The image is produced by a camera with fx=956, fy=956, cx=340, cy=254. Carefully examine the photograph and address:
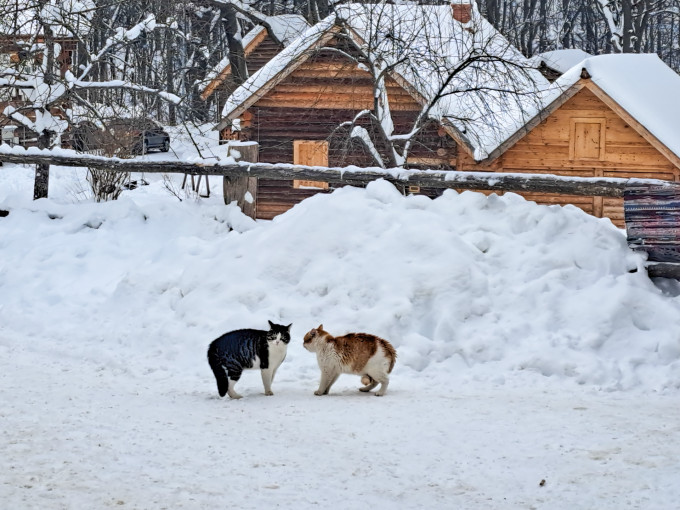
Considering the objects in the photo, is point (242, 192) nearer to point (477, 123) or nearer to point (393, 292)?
point (393, 292)

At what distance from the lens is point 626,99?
23.9 metres

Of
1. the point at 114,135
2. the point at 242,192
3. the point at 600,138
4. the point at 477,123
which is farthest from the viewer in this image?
the point at 600,138

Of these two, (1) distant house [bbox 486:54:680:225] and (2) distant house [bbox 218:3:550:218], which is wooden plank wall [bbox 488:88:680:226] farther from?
(2) distant house [bbox 218:3:550:218]

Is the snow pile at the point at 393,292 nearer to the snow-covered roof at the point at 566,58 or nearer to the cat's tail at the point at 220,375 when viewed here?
the cat's tail at the point at 220,375

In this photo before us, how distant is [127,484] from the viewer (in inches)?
215

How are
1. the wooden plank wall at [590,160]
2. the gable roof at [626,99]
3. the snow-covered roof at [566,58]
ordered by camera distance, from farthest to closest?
1. the snow-covered roof at [566,58]
2. the wooden plank wall at [590,160]
3. the gable roof at [626,99]

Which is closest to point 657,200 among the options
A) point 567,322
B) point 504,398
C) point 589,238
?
point 589,238

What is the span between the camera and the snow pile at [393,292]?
8930 mm

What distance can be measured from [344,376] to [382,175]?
10.9 feet

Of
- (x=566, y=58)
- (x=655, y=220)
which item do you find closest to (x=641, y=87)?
(x=566, y=58)

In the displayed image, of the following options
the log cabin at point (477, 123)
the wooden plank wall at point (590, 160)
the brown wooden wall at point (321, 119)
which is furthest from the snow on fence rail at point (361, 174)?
the wooden plank wall at point (590, 160)

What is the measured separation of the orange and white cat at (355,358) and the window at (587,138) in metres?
18.1

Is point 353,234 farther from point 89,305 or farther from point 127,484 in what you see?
point 127,484

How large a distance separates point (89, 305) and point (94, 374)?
2300 mm
